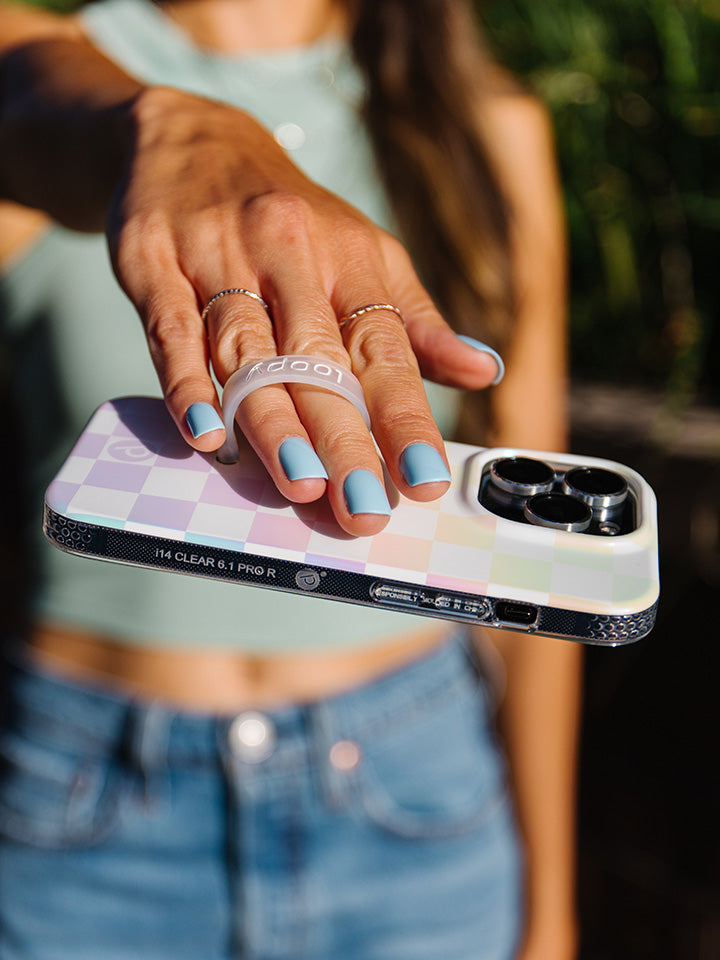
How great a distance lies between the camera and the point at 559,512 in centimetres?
37

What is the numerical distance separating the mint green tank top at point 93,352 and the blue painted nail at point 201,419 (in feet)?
1.45

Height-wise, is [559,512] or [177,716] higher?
[559,512]

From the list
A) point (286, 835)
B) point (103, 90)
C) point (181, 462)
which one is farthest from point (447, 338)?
point (286, 835)

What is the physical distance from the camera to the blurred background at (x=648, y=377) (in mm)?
1028

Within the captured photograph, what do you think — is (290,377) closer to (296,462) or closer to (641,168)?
(296,462)

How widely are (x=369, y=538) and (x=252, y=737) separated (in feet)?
1.67

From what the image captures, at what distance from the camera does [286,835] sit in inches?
30.7

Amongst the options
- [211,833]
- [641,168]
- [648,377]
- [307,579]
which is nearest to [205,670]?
[211,833]

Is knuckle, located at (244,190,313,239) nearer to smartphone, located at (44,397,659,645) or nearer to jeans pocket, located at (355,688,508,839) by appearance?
smartphone, located at (44,397,659,645)

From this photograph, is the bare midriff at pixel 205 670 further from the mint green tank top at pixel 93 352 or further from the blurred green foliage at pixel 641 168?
the blurred green foliage at pixel 641 168

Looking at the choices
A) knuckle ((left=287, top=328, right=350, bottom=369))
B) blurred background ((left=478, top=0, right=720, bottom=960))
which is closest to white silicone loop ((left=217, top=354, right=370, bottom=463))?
knuckle ((left=287, top=328, right=350, bottom=369))

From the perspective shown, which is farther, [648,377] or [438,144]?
[648,377]

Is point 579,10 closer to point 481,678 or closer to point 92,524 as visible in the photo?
point 481,678

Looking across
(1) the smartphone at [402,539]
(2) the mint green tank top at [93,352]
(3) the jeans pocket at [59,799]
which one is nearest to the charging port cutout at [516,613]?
(1) the smartphone at [402,539]
